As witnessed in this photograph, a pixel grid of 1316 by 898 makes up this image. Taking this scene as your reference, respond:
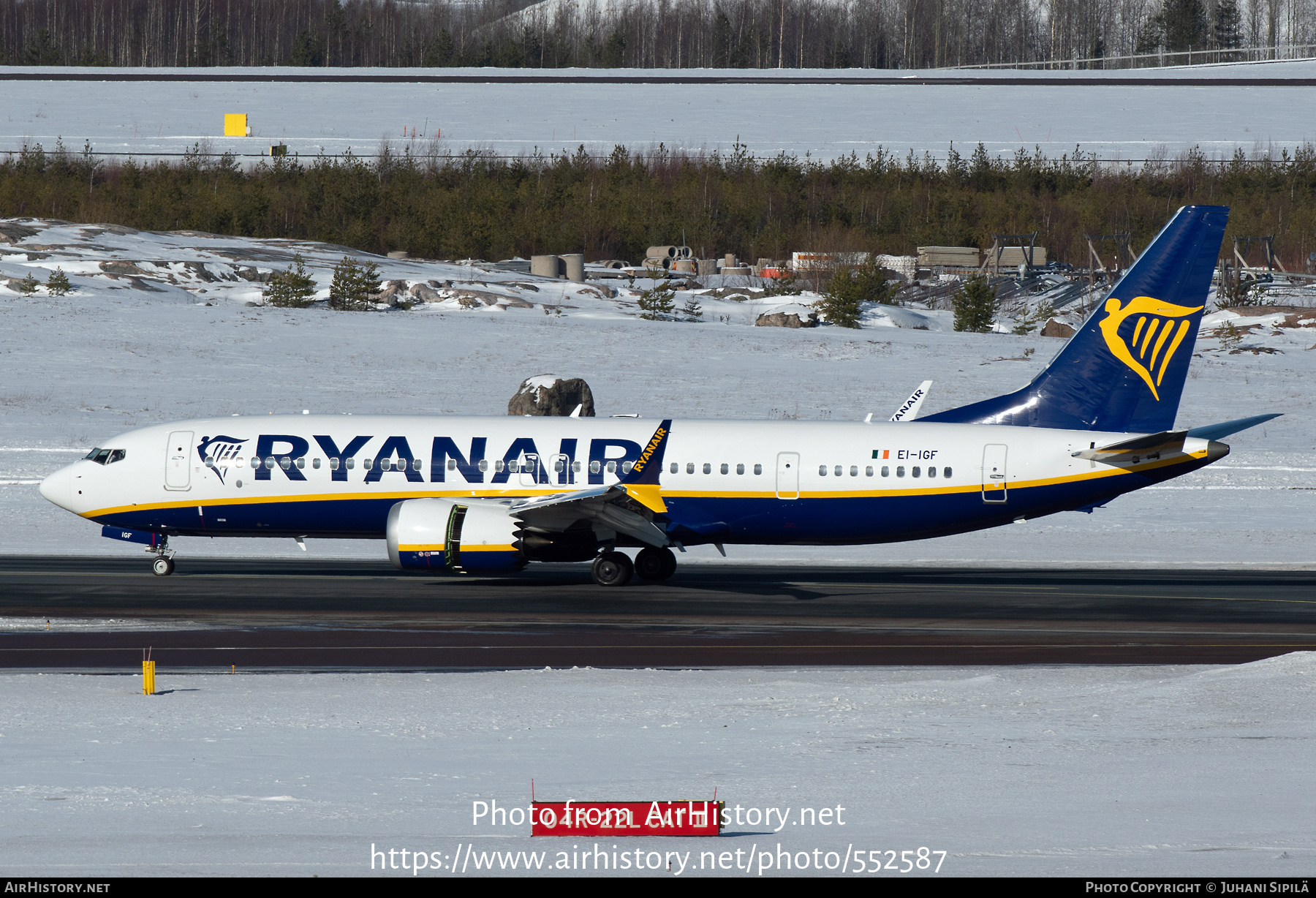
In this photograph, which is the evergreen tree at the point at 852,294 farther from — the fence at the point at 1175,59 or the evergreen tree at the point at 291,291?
the fence at the point at 1175,59

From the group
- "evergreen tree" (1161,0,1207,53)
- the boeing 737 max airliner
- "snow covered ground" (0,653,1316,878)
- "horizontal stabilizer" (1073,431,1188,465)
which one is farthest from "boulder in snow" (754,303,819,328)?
"evergreen tree" (1161,0,1207,53)

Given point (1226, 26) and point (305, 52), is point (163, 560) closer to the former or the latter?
point (305, 52)

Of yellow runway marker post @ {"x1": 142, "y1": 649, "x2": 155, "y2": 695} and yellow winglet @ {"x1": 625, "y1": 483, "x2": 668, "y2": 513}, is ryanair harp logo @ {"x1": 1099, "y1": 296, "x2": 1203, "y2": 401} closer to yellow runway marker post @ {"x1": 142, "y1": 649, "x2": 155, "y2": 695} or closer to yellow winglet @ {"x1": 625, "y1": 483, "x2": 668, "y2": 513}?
yellow winglet @ {"x1": 625, "y1": 483, "x2": 668, "y2": 513}

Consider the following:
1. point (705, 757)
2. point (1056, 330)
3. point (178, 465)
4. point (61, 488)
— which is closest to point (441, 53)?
point (1056, 330)

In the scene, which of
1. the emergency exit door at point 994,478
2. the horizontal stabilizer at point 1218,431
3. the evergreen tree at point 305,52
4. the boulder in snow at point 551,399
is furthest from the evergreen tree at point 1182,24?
the emergency exit door at point 994,478

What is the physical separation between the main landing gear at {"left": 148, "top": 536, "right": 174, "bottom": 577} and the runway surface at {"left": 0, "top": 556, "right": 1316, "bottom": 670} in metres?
0.24

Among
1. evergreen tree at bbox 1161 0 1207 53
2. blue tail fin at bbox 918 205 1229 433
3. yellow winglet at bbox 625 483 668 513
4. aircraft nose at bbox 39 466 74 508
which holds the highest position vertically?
evergreen tree at bbox 1161 0 1207 53

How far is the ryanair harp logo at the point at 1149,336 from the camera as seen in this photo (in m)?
31.2

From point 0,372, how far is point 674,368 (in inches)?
999

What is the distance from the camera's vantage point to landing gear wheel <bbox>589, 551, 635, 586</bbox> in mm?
30438

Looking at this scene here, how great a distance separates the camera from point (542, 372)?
56.3 m

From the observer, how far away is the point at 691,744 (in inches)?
588

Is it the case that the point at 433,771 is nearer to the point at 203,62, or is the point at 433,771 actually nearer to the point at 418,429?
the point at 418,429

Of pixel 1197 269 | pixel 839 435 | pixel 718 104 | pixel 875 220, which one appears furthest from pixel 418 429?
pixel 718 104
